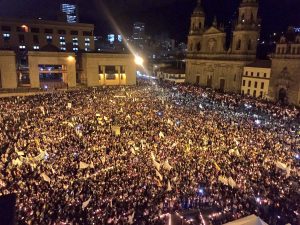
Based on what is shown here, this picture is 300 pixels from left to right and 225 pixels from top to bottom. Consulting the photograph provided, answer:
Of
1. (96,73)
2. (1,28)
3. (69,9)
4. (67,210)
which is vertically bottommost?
(67,210)

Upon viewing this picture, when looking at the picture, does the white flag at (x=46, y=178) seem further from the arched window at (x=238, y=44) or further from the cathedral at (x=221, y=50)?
the arched window at (x=238, y=44)

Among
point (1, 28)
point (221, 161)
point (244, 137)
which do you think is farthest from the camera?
point (1, 28)

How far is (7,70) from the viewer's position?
40469 millimetres

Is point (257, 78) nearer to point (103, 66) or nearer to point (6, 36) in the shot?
point (103, 66)

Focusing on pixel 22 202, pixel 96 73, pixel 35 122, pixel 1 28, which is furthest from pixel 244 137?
pixel 1 28

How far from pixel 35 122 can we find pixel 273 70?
32.6 m

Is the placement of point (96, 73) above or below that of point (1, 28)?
below

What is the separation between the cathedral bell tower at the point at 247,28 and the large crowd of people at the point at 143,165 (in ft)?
67.2

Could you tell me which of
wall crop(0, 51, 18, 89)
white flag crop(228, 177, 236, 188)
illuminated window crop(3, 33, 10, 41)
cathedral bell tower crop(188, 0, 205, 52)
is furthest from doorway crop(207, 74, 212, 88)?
illuminated window crop(3, 33, 10, 41)

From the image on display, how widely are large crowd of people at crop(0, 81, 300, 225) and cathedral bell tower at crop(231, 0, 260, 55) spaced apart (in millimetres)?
20469

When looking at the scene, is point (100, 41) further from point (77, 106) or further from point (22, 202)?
point (22, 202)

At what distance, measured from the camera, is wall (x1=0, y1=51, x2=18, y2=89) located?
4006cm

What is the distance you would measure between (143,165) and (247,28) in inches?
1425

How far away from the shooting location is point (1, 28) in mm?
56000
